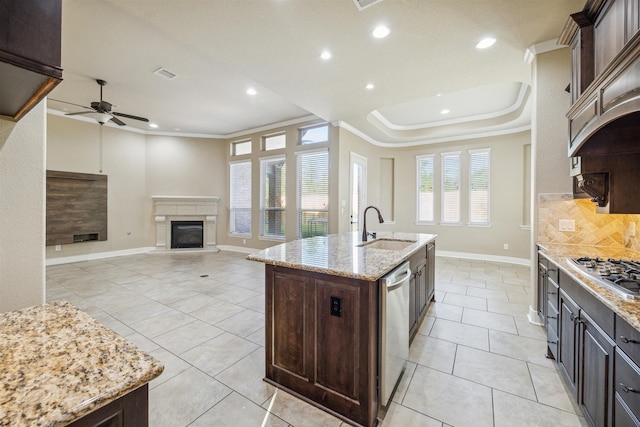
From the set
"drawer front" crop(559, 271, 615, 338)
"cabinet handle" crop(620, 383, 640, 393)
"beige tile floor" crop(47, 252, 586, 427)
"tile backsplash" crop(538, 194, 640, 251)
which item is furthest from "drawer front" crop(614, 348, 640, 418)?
"tile backsplash" crop(538, 194, 640, 251)

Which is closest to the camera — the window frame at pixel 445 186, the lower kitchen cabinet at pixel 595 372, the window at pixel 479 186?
the lower kitchen cabinet at pixel 595 372

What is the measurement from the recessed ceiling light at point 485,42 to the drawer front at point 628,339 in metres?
2.83

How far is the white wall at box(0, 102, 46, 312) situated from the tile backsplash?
13.1 ft

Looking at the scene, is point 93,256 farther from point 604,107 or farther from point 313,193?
point 604,107

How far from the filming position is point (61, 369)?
0.70m

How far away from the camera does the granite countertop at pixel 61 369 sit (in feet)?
1.86

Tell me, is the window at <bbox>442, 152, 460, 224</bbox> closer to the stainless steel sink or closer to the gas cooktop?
the stainless steel sink

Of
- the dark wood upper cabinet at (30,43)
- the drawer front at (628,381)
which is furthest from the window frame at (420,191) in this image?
the dark wood upper cabinet at (30,43)

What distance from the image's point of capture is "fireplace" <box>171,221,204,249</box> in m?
7.42

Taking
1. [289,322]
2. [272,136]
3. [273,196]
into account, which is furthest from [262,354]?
[272,136]

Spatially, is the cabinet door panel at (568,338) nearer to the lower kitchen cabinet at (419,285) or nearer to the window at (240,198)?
the lower kitchen cabinet at (419,285)

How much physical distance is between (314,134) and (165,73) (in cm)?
307

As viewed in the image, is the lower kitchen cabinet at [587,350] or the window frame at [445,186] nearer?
the lower kitchen cabinet at [587,350]

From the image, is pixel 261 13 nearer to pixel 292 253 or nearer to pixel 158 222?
pixel 292 253
